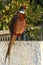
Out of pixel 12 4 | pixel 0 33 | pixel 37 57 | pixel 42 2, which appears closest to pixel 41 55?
pixel 37 57

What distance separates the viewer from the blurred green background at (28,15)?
4266 mm

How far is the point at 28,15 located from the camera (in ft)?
14.3

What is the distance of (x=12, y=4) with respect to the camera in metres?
4.41

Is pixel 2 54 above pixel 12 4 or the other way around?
the other way around

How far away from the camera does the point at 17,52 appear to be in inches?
85.6

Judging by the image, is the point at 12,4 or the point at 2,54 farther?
the point at 12,4

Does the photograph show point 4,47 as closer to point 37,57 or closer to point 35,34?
point 37,57

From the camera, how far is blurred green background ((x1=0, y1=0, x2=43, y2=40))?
168 inches

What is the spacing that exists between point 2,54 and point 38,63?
1.11 ft

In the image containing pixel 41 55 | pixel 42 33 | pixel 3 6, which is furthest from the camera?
pixel 3 6

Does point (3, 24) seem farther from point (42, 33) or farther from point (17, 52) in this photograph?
point (17, 52)

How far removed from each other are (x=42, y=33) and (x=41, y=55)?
2149 millimetres

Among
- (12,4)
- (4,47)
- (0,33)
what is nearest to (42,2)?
(12,4)

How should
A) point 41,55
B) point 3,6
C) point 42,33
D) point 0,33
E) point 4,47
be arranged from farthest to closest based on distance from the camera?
point 3,6 < point 42,33 < point 0,33 < point 4,47 < point 41,55
